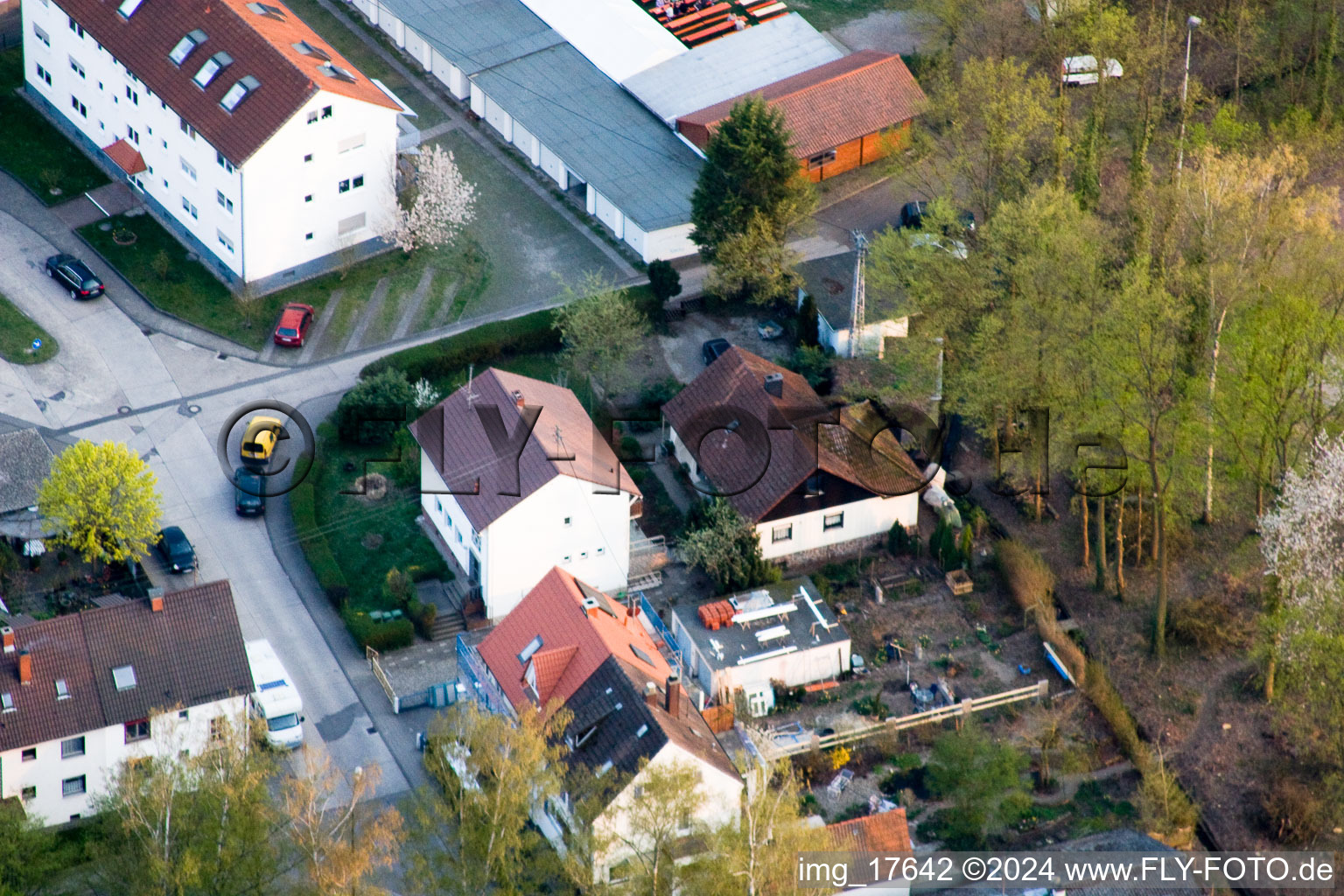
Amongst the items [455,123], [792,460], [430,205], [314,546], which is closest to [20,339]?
[314,546]

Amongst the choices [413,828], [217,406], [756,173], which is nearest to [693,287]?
[756,173]

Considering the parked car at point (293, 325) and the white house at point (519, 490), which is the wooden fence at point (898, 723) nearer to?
the white house at point (519, 490)

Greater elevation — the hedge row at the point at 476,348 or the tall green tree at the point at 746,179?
the tall green tree at the point at 746,179

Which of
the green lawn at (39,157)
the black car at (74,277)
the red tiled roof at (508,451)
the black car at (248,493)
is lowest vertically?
the black car at (248,493)

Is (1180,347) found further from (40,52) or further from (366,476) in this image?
(40,52)

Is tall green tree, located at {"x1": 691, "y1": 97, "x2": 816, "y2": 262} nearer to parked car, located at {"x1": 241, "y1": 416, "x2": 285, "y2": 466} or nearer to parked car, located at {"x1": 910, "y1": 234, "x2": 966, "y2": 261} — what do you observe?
parked car, located at {"x1": 910, "y1": 234, "x2": 966, "y2": 261}

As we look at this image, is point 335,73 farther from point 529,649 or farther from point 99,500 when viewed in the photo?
point 529,649

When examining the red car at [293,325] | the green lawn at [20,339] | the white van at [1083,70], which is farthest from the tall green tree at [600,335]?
the white van at [1083,70]
